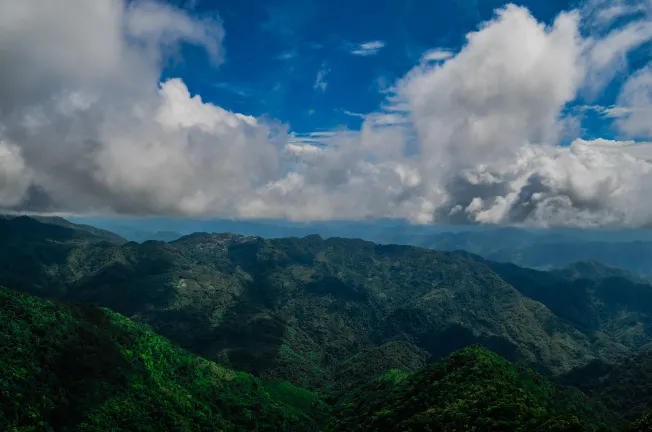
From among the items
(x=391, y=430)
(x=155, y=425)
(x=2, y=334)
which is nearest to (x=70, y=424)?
(x=155, y=425)

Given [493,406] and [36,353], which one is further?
[36,353]

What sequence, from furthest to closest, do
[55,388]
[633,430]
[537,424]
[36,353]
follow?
[36,353] < [55,388] < [537,424] < [633,430]

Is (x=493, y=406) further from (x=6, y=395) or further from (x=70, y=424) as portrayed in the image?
(x=6, y=395)

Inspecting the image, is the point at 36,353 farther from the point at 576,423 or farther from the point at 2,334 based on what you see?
the point at 576,423

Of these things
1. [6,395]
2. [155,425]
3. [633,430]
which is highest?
[633,430]

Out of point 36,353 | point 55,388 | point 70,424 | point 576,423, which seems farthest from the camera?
point 36,353

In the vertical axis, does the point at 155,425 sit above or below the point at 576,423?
below

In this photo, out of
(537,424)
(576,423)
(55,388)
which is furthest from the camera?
(55,388)

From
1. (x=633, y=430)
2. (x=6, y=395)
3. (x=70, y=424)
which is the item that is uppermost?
(x=633, y=430)

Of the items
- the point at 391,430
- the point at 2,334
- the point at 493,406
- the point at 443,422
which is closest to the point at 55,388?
the point at 2,334
